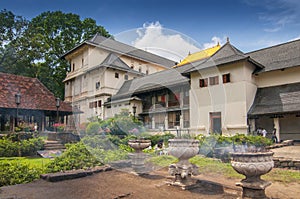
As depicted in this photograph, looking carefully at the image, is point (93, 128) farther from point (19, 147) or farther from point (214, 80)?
point (214, 80)

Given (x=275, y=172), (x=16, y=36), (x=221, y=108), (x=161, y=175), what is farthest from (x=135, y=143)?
(x=16, y=36)

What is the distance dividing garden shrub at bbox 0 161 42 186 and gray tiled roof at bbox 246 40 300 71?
56.6 feet

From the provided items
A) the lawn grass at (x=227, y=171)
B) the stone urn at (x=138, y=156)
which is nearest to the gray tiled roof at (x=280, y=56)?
the lawn grass at (x=227, y=171)

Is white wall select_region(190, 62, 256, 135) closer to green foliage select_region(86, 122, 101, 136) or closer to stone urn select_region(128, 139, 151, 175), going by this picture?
green foliage select_region(86, 122, 101, 136)

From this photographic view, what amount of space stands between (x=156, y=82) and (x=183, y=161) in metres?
17.6

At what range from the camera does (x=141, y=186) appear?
5984 millimetres

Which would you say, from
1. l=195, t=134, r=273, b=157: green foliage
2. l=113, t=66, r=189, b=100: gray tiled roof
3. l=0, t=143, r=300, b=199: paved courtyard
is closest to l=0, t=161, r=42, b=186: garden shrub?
l=0, t=143, r=300, b=199: paved courtyard

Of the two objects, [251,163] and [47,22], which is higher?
[47,22]

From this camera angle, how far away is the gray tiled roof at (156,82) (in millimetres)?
21531

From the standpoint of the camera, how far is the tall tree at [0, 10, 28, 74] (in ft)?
91.2

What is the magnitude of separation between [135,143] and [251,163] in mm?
3941

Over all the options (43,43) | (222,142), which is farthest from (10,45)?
(222,142)

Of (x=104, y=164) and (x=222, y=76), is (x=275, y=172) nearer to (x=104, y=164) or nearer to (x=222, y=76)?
(x=104, y=164)

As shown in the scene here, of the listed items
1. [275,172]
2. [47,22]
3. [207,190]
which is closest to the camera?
[207,190]
